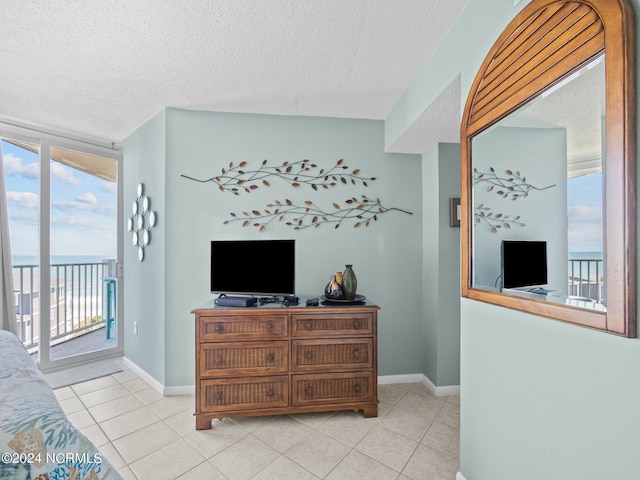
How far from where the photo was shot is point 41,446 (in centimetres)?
89

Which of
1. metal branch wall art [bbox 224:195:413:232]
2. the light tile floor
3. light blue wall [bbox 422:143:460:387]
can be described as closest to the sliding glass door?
the light tile floor

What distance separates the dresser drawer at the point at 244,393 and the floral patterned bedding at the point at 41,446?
4.24 ft

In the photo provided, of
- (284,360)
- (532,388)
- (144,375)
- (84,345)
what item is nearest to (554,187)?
(532,388)

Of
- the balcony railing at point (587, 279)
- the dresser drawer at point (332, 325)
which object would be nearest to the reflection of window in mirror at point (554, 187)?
the balcony railing at point (587, 279)

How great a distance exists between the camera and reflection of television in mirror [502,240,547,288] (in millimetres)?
1194

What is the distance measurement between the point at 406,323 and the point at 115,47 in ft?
10.5

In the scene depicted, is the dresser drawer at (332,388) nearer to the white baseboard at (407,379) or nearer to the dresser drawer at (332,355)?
the dresser drawer at (332,355)

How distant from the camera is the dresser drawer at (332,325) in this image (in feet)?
7.84

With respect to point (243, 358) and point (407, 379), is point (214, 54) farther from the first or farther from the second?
point (407, 379)

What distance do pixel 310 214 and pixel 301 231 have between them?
0.61 ft

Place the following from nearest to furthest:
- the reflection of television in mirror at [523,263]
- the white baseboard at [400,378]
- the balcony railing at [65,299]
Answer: the reflection of television in mirror at [523,263]
the white baseboard at [400,378]
the balcony railing at [65,299]

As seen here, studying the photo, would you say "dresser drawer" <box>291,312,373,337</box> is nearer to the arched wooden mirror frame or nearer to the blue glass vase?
the blue glass vase

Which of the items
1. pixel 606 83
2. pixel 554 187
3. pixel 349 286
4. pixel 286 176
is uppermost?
pixel 286 176

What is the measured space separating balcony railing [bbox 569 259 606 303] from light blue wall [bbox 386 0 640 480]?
11cm
